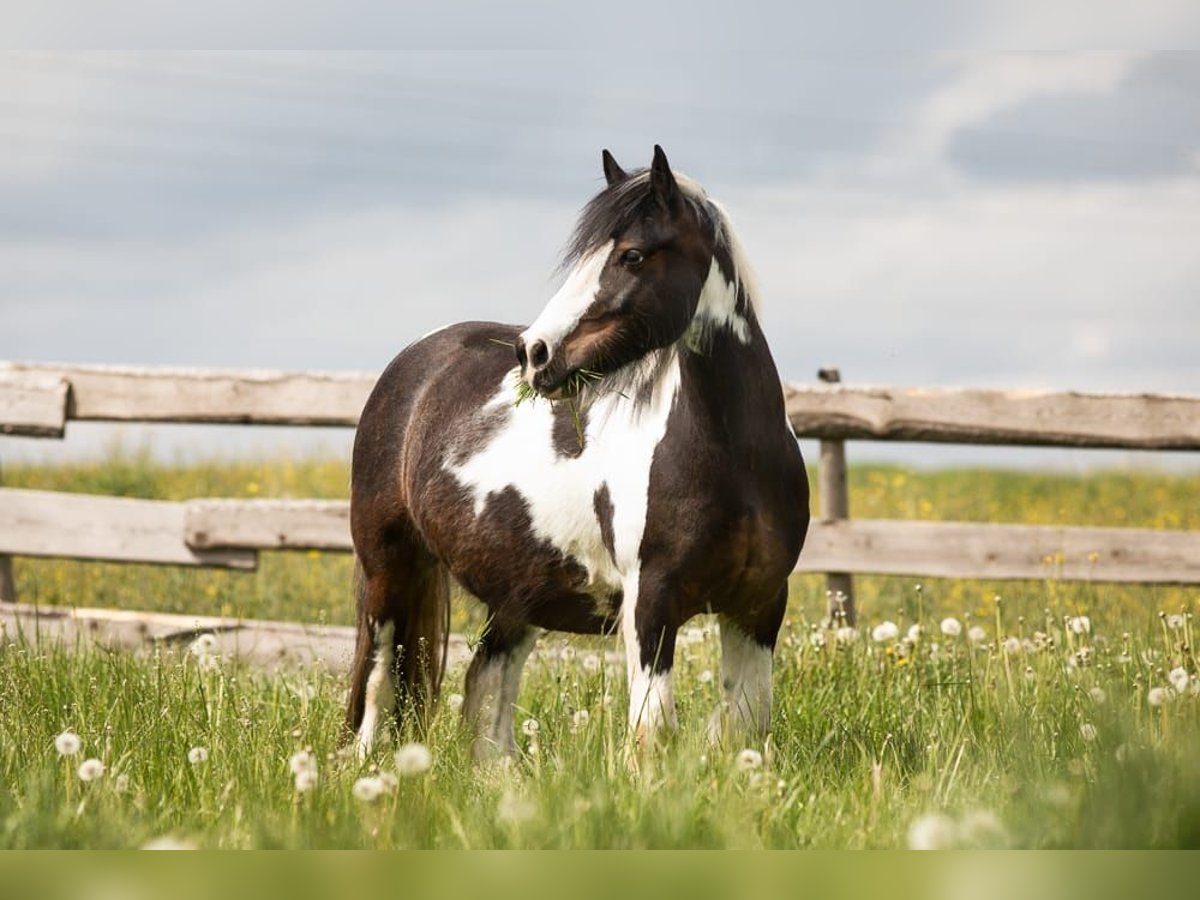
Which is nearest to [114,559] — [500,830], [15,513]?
[15,513]

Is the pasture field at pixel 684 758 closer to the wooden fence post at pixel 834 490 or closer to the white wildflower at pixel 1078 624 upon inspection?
the white wildflower at pixel 1078 624

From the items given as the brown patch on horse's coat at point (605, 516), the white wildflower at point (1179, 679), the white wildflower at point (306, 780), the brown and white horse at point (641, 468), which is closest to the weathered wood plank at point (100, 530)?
the brown and white horse at point (641, 468)

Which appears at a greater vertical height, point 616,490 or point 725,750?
point 616,490

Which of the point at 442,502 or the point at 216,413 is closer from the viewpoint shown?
the point at 442,502

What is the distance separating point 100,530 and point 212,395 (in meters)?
1.06

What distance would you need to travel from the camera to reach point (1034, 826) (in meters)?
2.31

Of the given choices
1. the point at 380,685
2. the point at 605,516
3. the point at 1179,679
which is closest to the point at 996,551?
the point at 1179,679

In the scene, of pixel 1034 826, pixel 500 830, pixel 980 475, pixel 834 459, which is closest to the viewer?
pixel 1034 826

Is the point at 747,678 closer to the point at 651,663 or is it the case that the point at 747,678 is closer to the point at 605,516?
the point at 651,663

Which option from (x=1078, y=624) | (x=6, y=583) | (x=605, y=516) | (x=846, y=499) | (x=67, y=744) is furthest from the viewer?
(x=6, y=583)

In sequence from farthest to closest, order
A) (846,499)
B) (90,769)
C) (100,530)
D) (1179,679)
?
(100,530) → (846,499) → (1179,679) → (90,769)

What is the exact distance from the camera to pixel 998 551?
684cm

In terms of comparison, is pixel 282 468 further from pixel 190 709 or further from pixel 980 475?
pixel 190 709

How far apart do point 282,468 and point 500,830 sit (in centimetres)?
971
